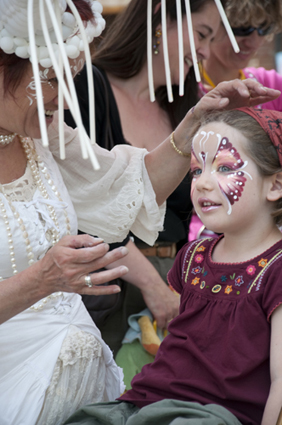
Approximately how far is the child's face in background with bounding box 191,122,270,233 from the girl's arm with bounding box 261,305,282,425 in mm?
230

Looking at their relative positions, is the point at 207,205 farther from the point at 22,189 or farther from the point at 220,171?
the point at 22,189

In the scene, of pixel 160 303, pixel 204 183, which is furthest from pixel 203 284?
pixel 160 303

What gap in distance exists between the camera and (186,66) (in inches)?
83.4

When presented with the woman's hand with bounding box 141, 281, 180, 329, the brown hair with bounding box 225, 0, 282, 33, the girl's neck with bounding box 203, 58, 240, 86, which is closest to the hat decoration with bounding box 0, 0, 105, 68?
the woman's hand with bounding box 141, 281, 180, 329

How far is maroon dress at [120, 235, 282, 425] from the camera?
1.17 m

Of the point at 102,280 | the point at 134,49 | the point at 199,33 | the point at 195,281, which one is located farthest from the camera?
the point at 134,49

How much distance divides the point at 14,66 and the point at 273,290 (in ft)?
2.54

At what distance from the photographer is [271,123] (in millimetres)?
1286

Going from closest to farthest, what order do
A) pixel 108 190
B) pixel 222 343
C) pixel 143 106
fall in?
pixel 222 343, pixel 108 190, pixel 143 106

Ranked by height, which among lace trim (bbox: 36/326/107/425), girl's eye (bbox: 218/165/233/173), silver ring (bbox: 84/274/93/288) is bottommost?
lace trim (bbox: 36/326/107/425)

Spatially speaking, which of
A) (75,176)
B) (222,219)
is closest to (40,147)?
(75,176)

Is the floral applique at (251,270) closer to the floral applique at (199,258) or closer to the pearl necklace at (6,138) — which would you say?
the floral applique at (199,258)

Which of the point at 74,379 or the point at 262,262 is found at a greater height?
the point at 262,262

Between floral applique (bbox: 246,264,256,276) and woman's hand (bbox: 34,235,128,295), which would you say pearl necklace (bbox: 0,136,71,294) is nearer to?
woman's hand (bbox: 34,235,128,295)
